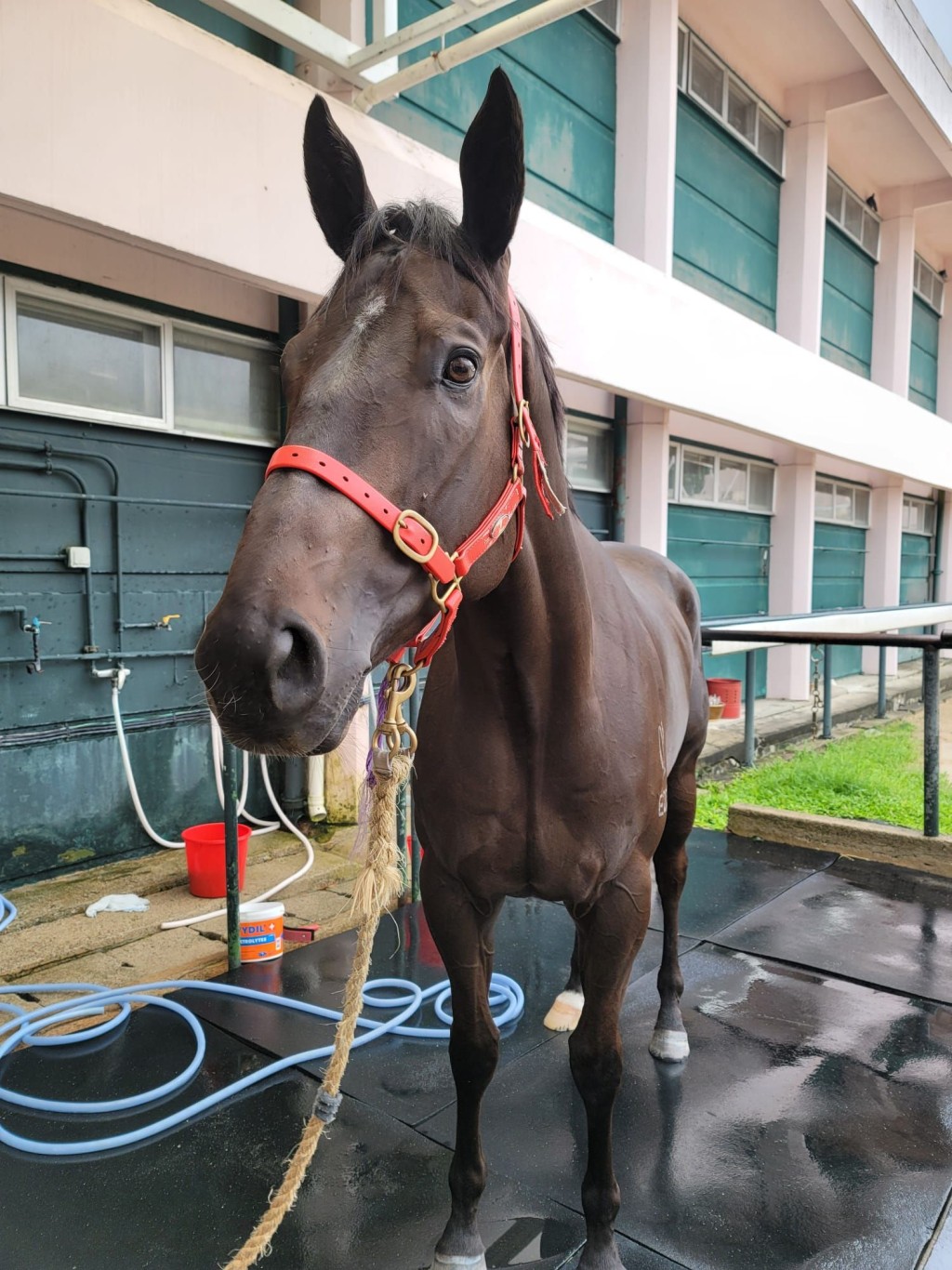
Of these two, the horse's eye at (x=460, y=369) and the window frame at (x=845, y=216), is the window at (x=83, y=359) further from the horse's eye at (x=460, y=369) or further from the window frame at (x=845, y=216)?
the window frame at (x=845, y=216)

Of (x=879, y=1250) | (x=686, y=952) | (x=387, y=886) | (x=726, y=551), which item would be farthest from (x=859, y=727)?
(x=387, y=886)

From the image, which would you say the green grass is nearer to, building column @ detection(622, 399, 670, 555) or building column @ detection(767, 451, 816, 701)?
building column @ detection(622, 399, 670, 555)

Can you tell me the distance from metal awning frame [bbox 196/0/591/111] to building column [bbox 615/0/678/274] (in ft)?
12.5

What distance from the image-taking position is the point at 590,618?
5.41 ft

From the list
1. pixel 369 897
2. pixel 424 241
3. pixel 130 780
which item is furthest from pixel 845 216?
pixel 369 897

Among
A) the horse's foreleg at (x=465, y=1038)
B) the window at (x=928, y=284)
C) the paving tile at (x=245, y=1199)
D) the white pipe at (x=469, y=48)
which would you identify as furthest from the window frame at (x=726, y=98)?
the paving tile at (x=245, y=1199)

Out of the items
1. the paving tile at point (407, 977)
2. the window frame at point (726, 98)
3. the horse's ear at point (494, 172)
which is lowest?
the paving tile at point (407, 977)

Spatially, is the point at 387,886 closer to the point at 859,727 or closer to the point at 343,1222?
the point at 343,1222

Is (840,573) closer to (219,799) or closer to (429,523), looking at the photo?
(219,799)

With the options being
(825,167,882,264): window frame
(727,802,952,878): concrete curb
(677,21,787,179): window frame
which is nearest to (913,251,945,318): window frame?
(825,167,882,264): window frame

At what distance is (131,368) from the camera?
4055mm

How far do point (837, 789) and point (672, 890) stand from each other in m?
3.42

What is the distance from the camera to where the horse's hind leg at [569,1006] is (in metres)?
2.59

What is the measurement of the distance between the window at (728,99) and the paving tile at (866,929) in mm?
7742
